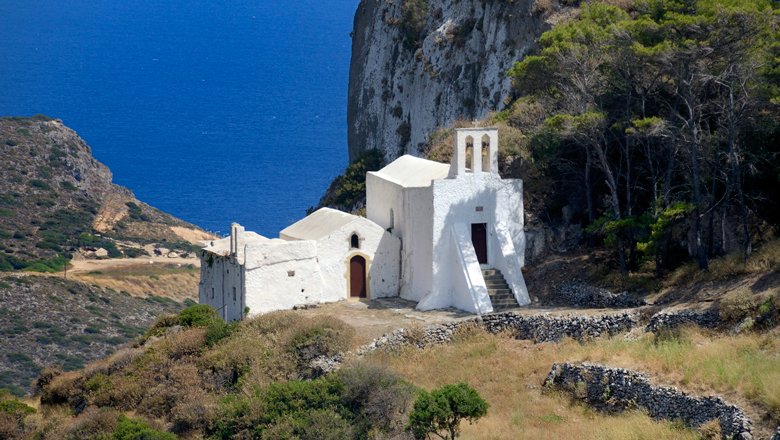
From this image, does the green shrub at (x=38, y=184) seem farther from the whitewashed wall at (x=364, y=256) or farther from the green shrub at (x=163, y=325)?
the whitewashed wall at (x=364, y=256)

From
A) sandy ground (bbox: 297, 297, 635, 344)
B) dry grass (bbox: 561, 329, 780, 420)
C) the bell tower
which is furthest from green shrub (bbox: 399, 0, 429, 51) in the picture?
dry grass (bbox: 561, 329, 780, 420)

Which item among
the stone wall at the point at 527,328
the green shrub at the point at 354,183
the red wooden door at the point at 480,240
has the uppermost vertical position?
the green shrub at the point at 354,183

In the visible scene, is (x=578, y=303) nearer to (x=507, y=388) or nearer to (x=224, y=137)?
(x=507, y=388)

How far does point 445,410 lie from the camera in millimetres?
31906

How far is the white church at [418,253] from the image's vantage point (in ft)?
132

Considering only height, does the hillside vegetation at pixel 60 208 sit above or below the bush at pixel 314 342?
above

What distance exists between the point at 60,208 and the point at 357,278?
2135 inches

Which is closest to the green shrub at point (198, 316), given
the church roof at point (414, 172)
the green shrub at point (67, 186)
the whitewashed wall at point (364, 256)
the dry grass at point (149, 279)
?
the whitewashed wall at point (364, 256)

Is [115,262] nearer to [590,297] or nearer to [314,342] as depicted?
[314,342]

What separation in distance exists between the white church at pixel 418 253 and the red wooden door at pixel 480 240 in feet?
0.09

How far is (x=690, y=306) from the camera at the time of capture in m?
34.9

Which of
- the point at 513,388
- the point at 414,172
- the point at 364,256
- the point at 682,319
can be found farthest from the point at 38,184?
the point at 682,319

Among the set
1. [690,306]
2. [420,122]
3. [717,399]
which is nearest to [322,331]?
[690,306]

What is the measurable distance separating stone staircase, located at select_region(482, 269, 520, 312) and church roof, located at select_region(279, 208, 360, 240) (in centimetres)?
410
